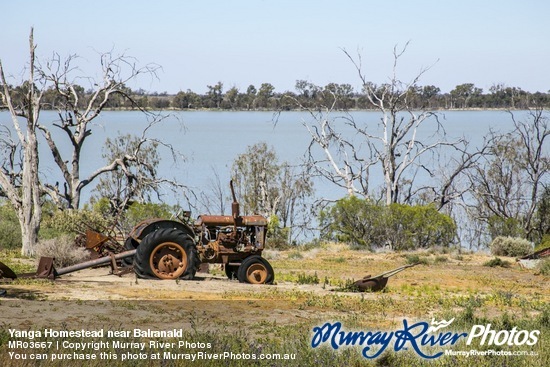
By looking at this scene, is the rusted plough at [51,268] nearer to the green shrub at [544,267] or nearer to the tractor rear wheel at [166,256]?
the tractor rear wheel at [166,256]

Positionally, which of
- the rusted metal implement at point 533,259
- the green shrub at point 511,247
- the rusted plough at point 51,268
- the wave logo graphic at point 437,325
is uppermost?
the wave logo graphic at point 437,325

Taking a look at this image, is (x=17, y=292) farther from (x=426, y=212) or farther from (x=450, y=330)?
(x=426, y=212)

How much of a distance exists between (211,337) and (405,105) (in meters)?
27.7

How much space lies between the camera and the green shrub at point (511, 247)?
29391 millimetres

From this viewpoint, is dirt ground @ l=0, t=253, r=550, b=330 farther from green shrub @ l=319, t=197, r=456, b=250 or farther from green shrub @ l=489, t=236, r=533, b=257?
green shrub @ l=319, t=197, r=456, b=250

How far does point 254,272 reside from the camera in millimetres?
18062

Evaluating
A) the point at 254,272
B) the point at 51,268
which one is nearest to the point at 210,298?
the point at 254,272

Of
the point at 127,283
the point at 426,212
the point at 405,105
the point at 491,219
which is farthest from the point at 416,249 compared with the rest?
the point at 127,283

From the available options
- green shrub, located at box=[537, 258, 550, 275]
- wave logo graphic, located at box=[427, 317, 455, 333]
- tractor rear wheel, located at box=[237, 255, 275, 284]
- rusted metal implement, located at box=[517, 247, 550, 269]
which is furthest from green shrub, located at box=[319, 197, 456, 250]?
wave logo graphic, located at box=[427, 317, 455, 333]

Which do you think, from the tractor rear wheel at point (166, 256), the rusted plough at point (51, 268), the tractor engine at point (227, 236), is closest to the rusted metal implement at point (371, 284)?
the tractor engine at point (227, 236)

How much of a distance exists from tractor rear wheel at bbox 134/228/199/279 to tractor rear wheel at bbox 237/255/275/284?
105 centimetres

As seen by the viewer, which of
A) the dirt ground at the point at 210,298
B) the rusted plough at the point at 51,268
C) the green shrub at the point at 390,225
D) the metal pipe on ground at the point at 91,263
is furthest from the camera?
the green shrub at the point at 390,225

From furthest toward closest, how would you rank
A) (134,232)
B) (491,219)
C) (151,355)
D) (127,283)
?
(491,219), (134,232), (127,283), (151,355)

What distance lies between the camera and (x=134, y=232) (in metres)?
18.2
